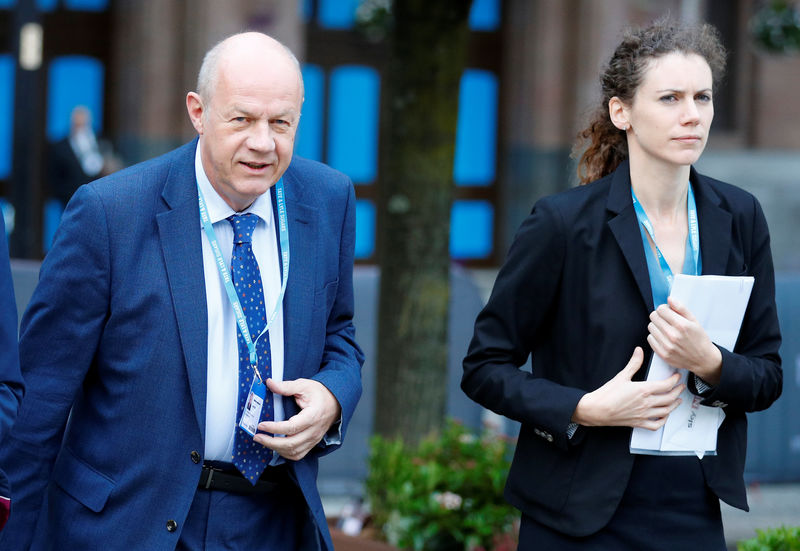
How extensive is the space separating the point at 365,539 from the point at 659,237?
2.04m

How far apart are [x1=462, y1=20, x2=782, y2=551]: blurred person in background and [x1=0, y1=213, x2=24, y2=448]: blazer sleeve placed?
1.11 m

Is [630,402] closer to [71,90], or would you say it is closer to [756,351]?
[756,351]

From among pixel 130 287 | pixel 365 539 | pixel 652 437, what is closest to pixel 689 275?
pixel 652 437

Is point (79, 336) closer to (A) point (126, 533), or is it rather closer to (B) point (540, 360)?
(A) point (126, 533)

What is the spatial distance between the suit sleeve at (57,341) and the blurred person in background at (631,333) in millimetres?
921

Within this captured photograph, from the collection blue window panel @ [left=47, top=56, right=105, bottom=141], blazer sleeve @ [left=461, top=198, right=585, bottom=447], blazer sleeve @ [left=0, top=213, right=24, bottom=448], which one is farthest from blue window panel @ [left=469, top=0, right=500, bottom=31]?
blazer sleeve @ [left=0, top=213, right=24, bottom=448]

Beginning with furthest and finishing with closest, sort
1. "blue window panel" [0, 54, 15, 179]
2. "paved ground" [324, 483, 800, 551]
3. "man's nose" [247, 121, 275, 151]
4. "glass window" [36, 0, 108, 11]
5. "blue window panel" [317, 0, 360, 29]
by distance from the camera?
"blue window panel" [317, 0, 360, 29], "glass window" [36, 0, 108, 11], "blue window panel" [0, 54, 15, 179], "paved ground" [324, 483, 800, 551], "man's nose" [247, 121, 275, 151]

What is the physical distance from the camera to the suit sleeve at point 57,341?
2.66m

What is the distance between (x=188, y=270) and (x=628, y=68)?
1145 mm

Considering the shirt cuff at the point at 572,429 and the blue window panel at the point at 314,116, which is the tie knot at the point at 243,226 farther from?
the blue window panel at the point at 314,116

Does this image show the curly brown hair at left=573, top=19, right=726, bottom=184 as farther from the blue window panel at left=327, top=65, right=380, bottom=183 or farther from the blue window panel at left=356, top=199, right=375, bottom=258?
the blue window panel at left=327, top=65, right=380, bottom=183

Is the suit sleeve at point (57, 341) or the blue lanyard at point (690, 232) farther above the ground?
the blue lanyard at point (690, 232)

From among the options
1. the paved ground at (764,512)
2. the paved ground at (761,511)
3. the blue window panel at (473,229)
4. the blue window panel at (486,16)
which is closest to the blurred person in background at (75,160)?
the blue window panel at (473,229)

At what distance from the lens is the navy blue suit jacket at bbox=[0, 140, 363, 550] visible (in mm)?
2670
